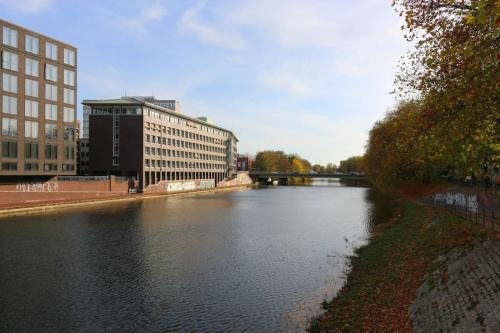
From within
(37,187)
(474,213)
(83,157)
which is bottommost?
(474,213)

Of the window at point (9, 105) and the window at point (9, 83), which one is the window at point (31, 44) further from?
the window at point (9, 105)

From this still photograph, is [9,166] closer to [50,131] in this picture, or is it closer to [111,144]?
[50,131]

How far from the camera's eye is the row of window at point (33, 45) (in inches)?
2773

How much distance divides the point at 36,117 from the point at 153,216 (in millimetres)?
31886

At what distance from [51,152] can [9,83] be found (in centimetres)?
1435

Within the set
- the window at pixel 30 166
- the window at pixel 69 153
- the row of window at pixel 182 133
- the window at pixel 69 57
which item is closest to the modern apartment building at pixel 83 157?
the row of window at pixel 182 133

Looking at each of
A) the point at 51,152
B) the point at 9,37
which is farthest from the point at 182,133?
the point at 9,37

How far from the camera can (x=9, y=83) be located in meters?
71.2

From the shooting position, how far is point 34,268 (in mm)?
30391

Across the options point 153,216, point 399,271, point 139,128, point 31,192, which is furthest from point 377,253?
point 139,128

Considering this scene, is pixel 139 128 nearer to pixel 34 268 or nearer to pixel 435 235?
pixel 34 268

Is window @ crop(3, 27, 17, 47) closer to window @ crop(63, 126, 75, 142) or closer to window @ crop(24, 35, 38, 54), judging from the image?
window @ crop(24, 35, 38, 54)

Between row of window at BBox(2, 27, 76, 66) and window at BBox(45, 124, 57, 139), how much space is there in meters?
12.8

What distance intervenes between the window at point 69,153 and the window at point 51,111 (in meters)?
6.49
